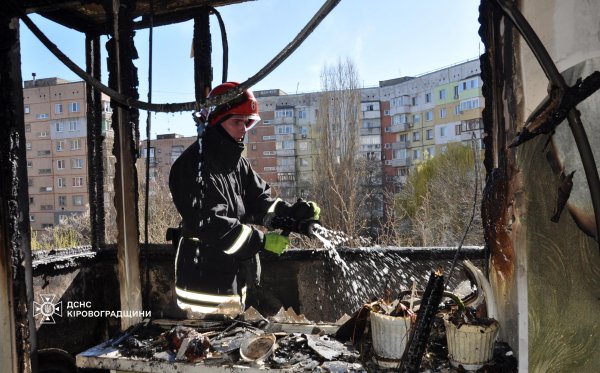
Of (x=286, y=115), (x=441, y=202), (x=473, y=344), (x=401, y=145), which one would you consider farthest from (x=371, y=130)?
(x=473, y=344)

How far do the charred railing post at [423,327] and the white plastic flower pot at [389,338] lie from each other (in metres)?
0.08

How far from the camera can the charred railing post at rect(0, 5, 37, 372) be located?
2.67 metres

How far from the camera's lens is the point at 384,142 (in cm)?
4531

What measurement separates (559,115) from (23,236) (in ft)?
9.89

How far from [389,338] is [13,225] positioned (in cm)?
235

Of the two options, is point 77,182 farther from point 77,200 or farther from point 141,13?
point 141,13

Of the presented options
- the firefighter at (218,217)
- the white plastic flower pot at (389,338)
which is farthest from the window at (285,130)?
the white plastic flower pot at (389,338)

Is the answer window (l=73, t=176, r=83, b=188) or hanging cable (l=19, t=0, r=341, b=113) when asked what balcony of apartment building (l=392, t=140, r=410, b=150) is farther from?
hanging cable (l=19, t=0, r=341, b=113)

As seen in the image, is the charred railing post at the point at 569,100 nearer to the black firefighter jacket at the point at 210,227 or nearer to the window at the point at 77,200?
the black firefighter jacket at the point at 210,227

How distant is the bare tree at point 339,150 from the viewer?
1598cm

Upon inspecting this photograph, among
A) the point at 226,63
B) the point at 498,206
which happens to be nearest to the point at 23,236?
the point at 226,63

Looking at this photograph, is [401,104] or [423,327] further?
[401,104]

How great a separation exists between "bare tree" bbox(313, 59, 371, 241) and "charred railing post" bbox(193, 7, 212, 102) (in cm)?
997

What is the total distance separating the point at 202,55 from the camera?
421 cm
